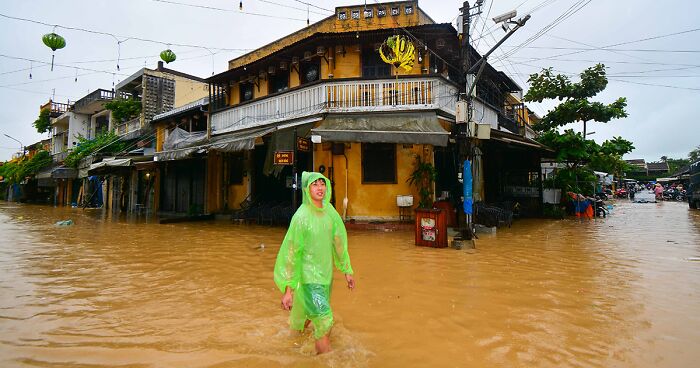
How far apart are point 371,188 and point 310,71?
16.2ft

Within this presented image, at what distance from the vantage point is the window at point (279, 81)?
13.5 metres

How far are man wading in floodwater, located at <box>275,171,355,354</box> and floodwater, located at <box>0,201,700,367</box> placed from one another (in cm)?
32

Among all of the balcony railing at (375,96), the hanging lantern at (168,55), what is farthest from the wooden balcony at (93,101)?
the balcony railing at (375,96)

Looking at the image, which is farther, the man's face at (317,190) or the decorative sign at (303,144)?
the decorative sign at (303,144)

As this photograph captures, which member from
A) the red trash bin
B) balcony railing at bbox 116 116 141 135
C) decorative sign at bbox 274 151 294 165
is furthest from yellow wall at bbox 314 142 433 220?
balcony railing at bbox 116 116 141 135

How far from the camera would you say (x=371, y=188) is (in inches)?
431

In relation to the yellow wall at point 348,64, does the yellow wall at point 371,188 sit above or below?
below

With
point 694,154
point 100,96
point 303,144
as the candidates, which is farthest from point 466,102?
point 694,154

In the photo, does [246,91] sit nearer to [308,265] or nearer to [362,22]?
[362,22]

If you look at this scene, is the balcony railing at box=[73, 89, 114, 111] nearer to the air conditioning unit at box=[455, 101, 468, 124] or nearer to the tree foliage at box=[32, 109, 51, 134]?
the tree foliage at box=[32, 109, 51, 134]

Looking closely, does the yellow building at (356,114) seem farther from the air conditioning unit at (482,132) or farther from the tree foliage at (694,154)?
the tree foliage at (694,154)

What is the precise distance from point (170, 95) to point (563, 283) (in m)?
24.3

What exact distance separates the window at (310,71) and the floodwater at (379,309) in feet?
23.4

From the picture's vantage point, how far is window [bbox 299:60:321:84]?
40.2 feet
